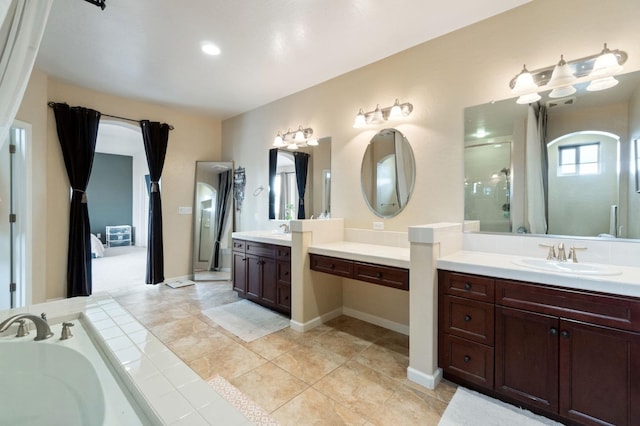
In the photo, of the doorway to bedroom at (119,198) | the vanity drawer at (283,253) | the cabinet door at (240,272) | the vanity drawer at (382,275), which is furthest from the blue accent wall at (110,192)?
the vanity drawer at (382,275)

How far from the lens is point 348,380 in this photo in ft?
6.77

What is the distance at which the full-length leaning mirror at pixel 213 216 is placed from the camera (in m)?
4.93

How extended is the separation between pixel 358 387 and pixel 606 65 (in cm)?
265

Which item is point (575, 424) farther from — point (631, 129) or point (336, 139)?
point (336, 139)

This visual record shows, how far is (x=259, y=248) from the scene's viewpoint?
135 inches

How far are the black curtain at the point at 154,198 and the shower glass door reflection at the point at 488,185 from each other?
13.9 feet

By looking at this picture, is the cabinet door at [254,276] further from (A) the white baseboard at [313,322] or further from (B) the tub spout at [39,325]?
(B) the tub spout at [39,325]

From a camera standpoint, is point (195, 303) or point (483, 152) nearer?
point (483, 152)

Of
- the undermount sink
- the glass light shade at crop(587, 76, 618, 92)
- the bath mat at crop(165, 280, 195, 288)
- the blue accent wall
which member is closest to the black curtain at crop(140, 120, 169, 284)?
the bath mat at crop(165, 280, 195, 288)

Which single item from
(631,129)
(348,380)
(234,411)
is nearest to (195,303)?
(348,380)

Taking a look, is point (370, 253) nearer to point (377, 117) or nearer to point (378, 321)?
point (378, 321)

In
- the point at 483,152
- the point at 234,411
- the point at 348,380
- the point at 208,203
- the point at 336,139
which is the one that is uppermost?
the point at 336,139

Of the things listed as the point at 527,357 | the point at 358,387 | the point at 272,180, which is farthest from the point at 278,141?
the point at 527,357

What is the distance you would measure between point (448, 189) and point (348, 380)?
1.77m
